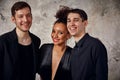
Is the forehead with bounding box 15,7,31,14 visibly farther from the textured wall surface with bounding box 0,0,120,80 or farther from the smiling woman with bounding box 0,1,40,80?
the textured wall surface with bounding box 0,0,120,80

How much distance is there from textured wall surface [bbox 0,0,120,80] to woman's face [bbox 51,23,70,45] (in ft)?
Result: 0.25

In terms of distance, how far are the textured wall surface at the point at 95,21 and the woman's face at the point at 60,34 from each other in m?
0.08

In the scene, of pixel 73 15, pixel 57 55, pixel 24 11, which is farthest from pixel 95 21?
pixel 24 11

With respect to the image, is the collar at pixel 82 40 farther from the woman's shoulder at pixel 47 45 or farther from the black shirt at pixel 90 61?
the woman's shoulder at pixel 47 45

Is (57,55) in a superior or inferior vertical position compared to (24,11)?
inferior

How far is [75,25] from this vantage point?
88.2 inches

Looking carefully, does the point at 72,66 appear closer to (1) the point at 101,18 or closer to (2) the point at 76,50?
(2) the point at 76,50

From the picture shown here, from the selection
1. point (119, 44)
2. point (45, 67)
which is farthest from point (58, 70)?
point (119, 44)

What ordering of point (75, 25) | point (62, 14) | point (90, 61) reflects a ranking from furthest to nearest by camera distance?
point (62, 14) → point (75, 25) → point (90, 61)

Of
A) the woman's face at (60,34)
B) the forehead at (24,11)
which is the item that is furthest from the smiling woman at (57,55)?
the forehead at (24,11)

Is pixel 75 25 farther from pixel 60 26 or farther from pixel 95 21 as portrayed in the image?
pixel 95 21

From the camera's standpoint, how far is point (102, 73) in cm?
210

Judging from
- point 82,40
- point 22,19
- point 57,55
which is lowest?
point 57,55

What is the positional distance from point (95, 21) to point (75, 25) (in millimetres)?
228
